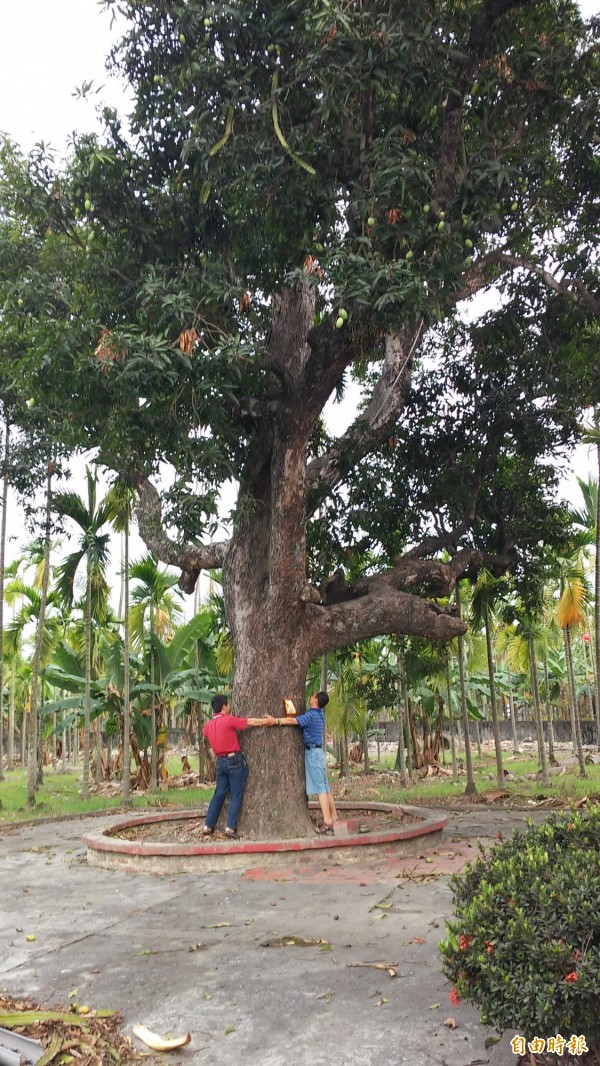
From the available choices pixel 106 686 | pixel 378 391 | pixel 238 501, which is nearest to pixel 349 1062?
pixel 238 501

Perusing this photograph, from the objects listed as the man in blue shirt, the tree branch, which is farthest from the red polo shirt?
the tree branch

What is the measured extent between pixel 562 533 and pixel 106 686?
14.0m

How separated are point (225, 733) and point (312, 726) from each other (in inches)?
45.0

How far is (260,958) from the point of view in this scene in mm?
5762

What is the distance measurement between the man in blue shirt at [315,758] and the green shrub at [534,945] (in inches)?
275

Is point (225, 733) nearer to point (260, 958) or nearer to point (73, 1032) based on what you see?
point (260, 958)

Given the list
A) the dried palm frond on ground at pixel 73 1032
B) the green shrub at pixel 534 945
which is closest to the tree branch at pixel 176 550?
the dried palm frond on ground at pixel 73 1032

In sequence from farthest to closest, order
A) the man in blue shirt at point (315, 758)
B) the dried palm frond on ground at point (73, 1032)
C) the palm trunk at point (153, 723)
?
the palm trunk at point (153, 723) → the man in blue shirt at point (315, 758) → the dried palm frond on ground at point (73, 1032)

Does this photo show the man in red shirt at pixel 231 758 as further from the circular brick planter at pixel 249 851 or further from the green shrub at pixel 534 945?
the green shrub at pixel 534 945

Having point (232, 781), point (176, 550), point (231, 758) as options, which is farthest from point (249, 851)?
point (176, 550)

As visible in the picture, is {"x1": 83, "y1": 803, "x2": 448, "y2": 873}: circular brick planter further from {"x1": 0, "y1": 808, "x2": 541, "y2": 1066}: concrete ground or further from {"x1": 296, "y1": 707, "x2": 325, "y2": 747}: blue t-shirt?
{"x1": 296, "y1": 707, "x2": 325, "y2": 747}: blue t-shirt

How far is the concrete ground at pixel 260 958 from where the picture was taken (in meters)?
4.27

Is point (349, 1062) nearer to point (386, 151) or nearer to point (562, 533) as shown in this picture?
point (386, 151)

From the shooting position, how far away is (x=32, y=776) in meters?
17.3
